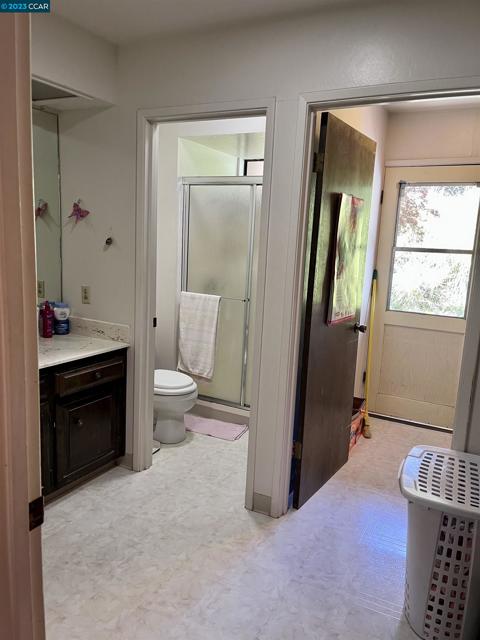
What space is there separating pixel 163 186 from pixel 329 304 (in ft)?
6.19

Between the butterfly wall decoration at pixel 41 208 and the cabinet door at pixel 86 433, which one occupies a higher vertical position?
the butterfly wall decoration at pixel 41 208

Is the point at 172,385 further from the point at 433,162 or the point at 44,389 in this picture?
the point at 433,162

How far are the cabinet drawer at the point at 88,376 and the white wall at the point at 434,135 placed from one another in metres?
2.72

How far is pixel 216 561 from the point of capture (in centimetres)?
212

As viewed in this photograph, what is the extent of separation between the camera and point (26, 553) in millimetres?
736

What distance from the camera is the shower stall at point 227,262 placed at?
357 cm

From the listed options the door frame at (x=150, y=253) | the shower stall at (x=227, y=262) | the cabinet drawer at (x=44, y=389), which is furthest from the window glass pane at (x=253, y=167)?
the cabinet drawer at (x=44, y=389)

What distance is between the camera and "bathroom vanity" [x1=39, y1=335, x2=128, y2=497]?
2.35 m

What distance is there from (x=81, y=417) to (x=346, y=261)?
5.67ft

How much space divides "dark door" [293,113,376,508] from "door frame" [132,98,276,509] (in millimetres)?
239

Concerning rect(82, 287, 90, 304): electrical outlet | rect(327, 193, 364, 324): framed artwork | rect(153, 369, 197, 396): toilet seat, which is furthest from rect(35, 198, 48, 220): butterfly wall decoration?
rect(327, 193, 364, 324): framed artwork

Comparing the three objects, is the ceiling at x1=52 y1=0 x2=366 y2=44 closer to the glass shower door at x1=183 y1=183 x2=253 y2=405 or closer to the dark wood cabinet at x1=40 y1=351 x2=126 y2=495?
the glass shower door at x1=183 y1=183 x2=253 y2=405

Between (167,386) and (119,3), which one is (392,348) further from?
(119,3)

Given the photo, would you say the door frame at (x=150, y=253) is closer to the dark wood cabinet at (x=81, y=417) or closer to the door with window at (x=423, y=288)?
the dark wood cabinet at (x=81, y=417)
